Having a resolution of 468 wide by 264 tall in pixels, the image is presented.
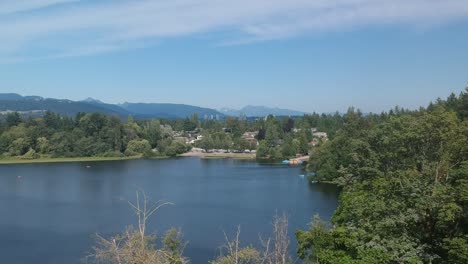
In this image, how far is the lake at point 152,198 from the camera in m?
15.5

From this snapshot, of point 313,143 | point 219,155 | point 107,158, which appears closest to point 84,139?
point 107,158

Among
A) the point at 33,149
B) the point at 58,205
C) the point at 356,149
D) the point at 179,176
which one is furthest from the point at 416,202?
the point at 33,149

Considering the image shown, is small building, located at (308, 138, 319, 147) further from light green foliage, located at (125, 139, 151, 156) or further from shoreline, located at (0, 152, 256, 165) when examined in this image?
light green foliage, located at (125, 139, 151, 156)

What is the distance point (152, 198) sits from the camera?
22.9 metres

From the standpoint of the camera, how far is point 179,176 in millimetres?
31266

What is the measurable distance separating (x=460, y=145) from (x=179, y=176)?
22.4 metres

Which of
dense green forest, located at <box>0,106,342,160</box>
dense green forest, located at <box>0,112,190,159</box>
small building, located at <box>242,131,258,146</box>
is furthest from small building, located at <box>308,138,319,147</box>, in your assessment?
dense green forest, located at <box>0,112,190,159</box>

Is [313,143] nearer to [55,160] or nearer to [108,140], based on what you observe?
[108,140]

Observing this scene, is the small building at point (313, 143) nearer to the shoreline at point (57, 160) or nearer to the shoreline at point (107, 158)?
the shoreline at point (107, 158)

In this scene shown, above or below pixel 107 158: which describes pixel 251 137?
above

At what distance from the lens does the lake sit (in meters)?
15.5

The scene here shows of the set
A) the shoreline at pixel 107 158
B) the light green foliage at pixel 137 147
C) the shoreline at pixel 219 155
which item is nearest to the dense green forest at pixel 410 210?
the shoreline at pixel 219 155

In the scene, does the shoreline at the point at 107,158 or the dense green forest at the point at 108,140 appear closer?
the shoreline at the point at 107,158

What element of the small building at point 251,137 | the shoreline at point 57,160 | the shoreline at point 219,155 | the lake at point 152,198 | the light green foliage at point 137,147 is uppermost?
the small building at point 251,137
